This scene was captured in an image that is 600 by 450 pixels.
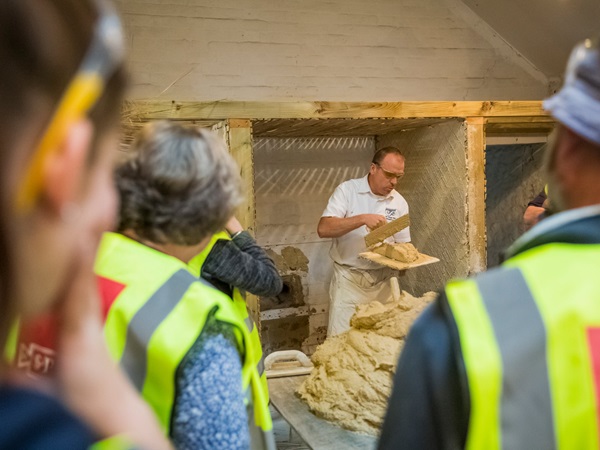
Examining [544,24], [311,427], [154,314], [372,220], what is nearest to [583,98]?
[154,314]

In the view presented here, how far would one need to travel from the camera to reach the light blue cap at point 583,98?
0.70m

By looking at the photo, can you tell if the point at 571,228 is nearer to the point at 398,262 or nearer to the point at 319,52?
the point at 398,262

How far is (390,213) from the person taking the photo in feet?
12.8

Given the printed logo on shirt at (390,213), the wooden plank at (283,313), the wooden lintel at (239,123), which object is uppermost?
the wooden lintel at (239,123)

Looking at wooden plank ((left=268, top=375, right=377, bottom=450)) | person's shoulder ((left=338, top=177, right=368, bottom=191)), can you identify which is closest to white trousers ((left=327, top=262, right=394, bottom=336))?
person's shoulder ((left=338, top=177, right=368, bottom=191))

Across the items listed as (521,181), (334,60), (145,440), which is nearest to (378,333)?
(145,440)

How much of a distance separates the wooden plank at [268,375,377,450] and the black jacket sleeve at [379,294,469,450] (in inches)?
51.3

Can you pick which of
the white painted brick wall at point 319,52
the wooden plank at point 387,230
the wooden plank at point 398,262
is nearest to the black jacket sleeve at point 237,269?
the wooden plank at point 398,262

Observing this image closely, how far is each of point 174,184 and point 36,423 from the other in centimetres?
74

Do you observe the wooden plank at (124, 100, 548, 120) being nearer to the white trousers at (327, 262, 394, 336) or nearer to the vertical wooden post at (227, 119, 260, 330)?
the vertical wooden post at (227, 119, 260, 330)

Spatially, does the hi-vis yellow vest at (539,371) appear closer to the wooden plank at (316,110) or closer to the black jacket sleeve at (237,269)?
the black jacket sleeve at (237,269)

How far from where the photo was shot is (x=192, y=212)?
3.54ft

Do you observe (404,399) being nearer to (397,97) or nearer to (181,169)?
(181,169)

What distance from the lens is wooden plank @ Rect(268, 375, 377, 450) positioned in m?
1.96
